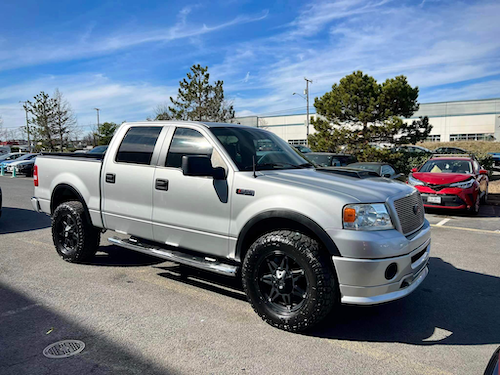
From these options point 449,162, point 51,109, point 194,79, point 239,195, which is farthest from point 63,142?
point 239,195

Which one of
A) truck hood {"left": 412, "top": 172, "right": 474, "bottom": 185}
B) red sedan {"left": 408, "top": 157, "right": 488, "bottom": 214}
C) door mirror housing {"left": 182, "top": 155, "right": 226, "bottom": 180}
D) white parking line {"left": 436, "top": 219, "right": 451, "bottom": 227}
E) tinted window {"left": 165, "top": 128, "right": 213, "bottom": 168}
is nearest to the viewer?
door mirror housing {"left": 182, "top": 155, "right": 226, "bottom": 180}

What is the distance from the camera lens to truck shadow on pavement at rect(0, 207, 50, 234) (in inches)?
304

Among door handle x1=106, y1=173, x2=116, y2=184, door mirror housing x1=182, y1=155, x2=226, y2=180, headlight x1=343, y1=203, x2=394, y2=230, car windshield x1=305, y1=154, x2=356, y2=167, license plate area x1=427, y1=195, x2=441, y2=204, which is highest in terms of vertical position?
door mirror housing x1=182, y1=155, x2=226, y2=180

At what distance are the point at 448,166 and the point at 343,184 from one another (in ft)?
28.7

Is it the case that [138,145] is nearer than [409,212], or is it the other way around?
[409,212]

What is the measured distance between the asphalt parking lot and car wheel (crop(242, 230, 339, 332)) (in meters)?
0.19

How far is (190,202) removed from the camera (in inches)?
156

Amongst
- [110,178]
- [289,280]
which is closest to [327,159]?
[110,178]

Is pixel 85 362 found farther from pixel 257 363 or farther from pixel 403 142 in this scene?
pixel 403 142

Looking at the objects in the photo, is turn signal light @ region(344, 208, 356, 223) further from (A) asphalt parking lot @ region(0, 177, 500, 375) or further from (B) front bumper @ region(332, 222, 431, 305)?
(A) asphalt parking lot @ region(0, 177, 500, 375)

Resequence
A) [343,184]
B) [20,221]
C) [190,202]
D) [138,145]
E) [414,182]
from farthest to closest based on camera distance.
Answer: [414,182]
[20,221]
[138,145]
[190,202]
[343,184]

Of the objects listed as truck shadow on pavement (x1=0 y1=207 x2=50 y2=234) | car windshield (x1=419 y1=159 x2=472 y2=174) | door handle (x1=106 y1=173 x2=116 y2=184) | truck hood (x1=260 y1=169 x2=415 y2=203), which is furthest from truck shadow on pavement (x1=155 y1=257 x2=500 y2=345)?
car windshield (x1=419 y1=159 x2=472 y2=174)

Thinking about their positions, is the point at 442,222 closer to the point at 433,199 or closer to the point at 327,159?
the point at 433,199

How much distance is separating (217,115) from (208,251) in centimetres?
2691
